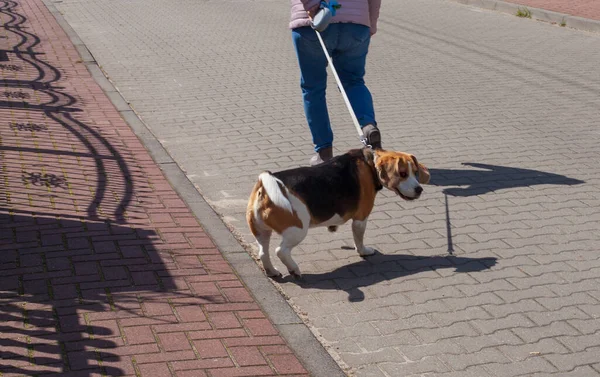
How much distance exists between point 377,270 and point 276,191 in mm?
972

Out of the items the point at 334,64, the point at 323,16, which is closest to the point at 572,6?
the point at 334,64

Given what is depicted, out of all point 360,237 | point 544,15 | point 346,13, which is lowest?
point 544,15

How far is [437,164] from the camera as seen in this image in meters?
8.36

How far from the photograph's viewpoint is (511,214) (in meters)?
7.02

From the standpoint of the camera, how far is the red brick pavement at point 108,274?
15.1 feet

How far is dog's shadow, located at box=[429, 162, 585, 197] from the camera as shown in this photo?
7.66 metres

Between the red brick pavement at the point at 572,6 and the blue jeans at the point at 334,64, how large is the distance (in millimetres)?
10275

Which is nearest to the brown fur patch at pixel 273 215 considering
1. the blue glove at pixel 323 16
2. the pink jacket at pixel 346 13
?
the blue glove at pixel 323 16

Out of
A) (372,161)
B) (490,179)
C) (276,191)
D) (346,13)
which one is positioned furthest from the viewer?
(490,179)

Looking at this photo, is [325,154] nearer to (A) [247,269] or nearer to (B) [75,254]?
(A) [247,269]

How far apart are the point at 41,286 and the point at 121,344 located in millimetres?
912

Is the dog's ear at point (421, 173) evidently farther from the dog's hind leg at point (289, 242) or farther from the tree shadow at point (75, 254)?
the tree shadow at point (75, 254)

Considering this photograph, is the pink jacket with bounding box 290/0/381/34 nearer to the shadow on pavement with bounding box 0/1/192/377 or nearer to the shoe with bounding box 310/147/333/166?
the shoe with bounding box 310/147/333/166

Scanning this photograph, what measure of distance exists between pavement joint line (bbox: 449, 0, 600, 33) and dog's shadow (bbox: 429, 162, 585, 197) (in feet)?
28.6
